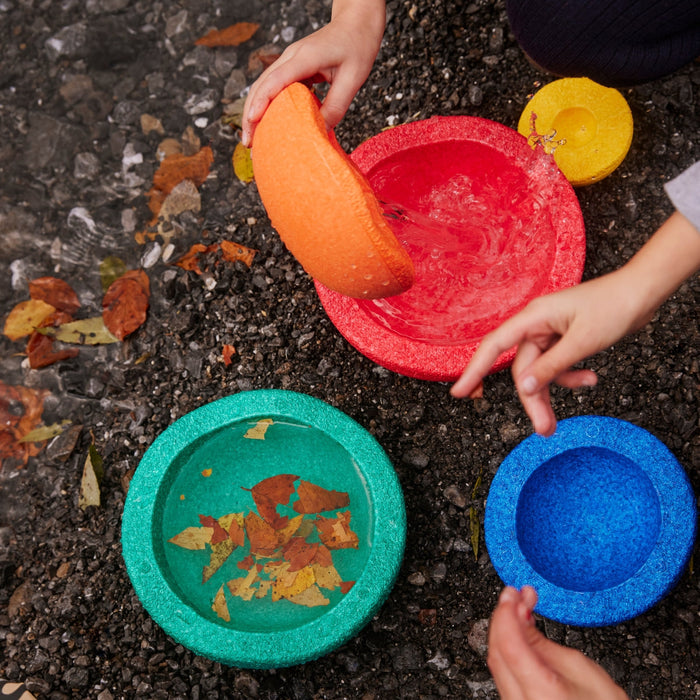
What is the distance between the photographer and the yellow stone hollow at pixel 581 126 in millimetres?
1733

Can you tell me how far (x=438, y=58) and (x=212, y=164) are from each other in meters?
0.80

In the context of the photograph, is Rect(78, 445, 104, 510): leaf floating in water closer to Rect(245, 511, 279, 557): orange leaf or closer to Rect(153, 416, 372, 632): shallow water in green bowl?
Rect(153, 416, 372, 632): shallow water in green bowl

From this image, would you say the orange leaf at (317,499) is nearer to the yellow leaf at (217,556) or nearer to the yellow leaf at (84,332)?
the yellow leaf at (217,556)

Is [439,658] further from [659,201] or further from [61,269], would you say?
[61,269]

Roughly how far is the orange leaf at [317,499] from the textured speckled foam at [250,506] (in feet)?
0.10

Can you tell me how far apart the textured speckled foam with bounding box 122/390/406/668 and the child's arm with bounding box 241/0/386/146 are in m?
0.71

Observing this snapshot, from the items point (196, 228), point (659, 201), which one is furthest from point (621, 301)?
point (196, 228)

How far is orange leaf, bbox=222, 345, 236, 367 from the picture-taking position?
6.41 ft

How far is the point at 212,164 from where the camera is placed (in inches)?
84.4

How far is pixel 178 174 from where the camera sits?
2.15 m

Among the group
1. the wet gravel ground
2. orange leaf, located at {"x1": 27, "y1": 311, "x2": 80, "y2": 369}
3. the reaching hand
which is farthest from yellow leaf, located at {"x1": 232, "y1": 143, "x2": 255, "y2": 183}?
the reaching hand

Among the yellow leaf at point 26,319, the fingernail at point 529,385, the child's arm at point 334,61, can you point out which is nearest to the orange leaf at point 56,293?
the yellow leaf at point 26,319

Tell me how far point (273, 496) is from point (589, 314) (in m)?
0.99

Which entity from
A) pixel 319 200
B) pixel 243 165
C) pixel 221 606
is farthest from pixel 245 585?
pixel 243 165
